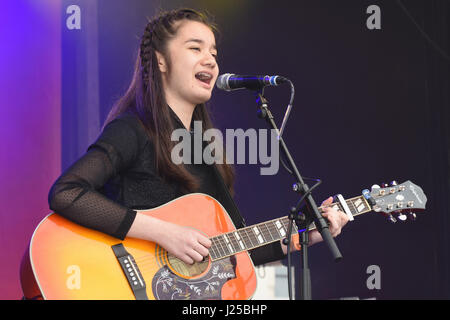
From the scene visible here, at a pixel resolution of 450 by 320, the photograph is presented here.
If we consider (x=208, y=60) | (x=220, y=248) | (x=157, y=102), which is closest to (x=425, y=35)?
(x=208, y=60)

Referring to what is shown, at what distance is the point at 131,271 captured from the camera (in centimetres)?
200

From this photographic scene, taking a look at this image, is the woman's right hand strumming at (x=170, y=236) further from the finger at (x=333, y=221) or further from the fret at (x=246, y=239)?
the finger at (x=333, y=221)

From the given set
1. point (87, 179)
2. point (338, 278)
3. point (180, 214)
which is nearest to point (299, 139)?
point (338, 278)

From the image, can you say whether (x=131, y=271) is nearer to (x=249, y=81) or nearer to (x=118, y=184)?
(x=118, y=184)

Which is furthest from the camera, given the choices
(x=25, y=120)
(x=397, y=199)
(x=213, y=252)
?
(x=25, y=120)

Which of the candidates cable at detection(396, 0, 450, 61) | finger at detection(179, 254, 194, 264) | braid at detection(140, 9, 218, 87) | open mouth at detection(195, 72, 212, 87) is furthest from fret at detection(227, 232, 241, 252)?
cable at detection(396, 0, 450, 61)

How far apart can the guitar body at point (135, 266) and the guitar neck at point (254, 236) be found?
0.04m

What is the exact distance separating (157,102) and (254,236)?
81 centimetres

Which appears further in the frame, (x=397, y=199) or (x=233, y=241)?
(x=397, y=199)

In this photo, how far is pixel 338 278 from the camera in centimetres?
393

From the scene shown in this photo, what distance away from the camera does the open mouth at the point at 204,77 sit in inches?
99.0

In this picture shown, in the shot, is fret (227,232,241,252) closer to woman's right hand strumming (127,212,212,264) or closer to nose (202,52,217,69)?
woman's right hand strumming (127,212,212,264)

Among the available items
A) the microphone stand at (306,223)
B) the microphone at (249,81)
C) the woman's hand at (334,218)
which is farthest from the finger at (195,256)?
the microphone at (249,81)
